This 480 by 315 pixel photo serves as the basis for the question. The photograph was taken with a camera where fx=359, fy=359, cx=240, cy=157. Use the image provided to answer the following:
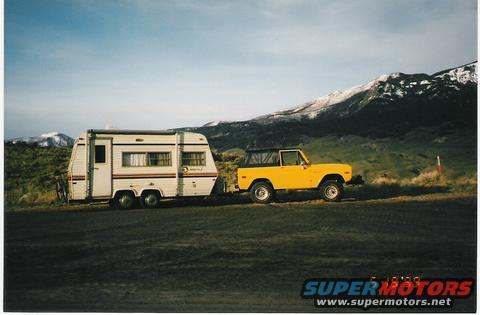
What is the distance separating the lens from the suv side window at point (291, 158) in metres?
12.0

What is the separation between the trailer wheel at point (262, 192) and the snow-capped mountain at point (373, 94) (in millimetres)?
13786

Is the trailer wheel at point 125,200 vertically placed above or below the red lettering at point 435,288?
above

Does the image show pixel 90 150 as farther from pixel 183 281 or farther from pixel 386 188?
pixel 386 188

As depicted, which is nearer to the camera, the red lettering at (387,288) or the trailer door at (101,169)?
the red lettering at (387,288)

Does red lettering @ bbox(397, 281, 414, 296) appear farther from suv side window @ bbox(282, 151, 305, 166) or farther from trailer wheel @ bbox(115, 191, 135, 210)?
trailer wheel @ bbox(115, 191, 135, 210)

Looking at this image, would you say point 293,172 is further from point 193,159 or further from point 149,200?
point 149,200

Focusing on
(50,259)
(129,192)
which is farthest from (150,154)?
(50,259)

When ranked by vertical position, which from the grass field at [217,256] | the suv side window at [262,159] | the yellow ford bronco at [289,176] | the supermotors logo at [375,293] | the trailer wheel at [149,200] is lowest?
the supermotors logo at [375,293]

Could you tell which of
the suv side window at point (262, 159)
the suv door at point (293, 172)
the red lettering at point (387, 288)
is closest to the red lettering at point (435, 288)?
the red lettering at point (387, 288)

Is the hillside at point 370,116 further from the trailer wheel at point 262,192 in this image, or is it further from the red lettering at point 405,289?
the red lettering at point 405,289

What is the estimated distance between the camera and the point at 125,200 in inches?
451

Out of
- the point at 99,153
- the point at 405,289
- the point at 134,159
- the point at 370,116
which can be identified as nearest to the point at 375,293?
the point at 405,289

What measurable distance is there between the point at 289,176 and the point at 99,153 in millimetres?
6163

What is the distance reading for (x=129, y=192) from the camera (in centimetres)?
1155
